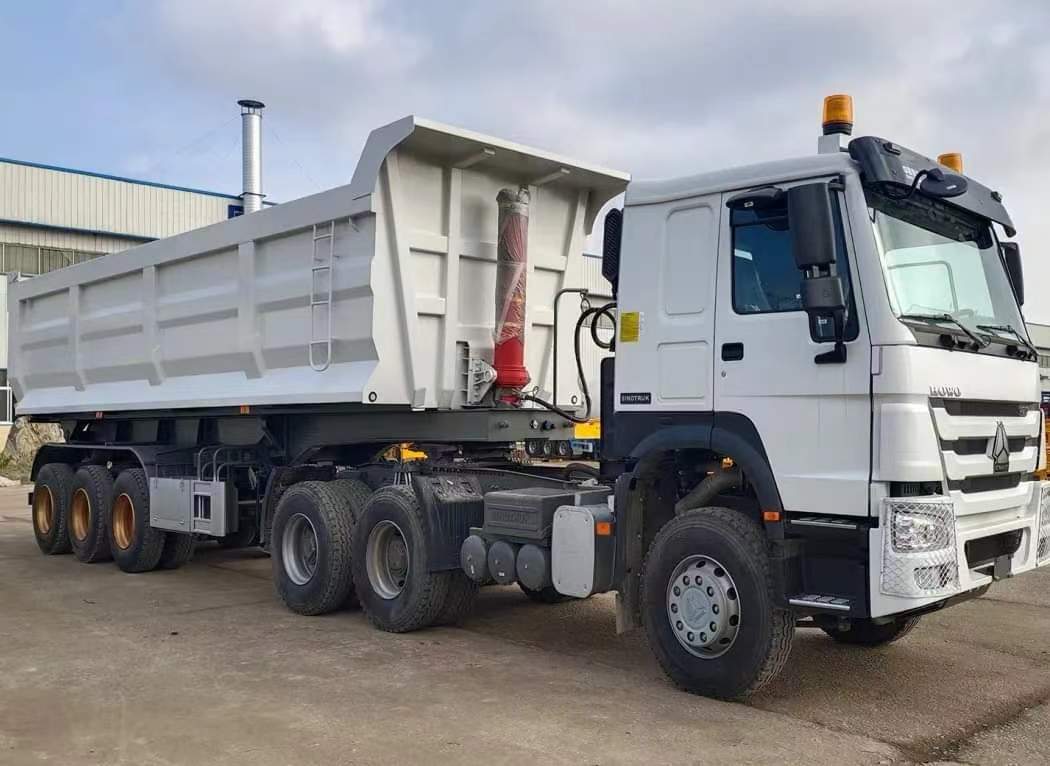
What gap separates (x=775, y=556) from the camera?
17.6ft

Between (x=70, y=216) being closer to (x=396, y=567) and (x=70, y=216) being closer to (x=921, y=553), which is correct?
(x=396, y=567)

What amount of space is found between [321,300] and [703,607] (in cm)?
383

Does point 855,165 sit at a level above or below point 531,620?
above

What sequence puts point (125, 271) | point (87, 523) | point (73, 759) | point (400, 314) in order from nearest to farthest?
point (73, 759), point (400, 314), point (125, 271), point (87, 523)

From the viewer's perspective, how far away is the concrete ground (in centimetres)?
488

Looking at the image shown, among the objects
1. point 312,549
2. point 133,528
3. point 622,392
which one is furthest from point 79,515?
point 622,392

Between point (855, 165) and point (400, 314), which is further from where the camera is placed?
point (400, 314)

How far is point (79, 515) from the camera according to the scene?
11.4m

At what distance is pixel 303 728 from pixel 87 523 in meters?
7.13

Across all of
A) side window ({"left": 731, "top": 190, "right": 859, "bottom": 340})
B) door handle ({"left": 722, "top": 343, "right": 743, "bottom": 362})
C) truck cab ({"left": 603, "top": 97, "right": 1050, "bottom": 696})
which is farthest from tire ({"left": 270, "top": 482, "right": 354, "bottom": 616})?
side window ({"left": 731, "top": 190, "right": 859, "bottom": 340})

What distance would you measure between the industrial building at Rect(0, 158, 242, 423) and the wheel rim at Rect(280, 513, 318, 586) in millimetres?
20413

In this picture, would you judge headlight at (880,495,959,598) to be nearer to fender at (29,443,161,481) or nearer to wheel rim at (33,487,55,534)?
fender at (29,443,161,481)

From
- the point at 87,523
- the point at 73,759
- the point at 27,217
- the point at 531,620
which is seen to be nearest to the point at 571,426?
the point at 531,620

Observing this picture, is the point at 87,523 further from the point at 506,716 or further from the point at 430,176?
the point at 506,716
